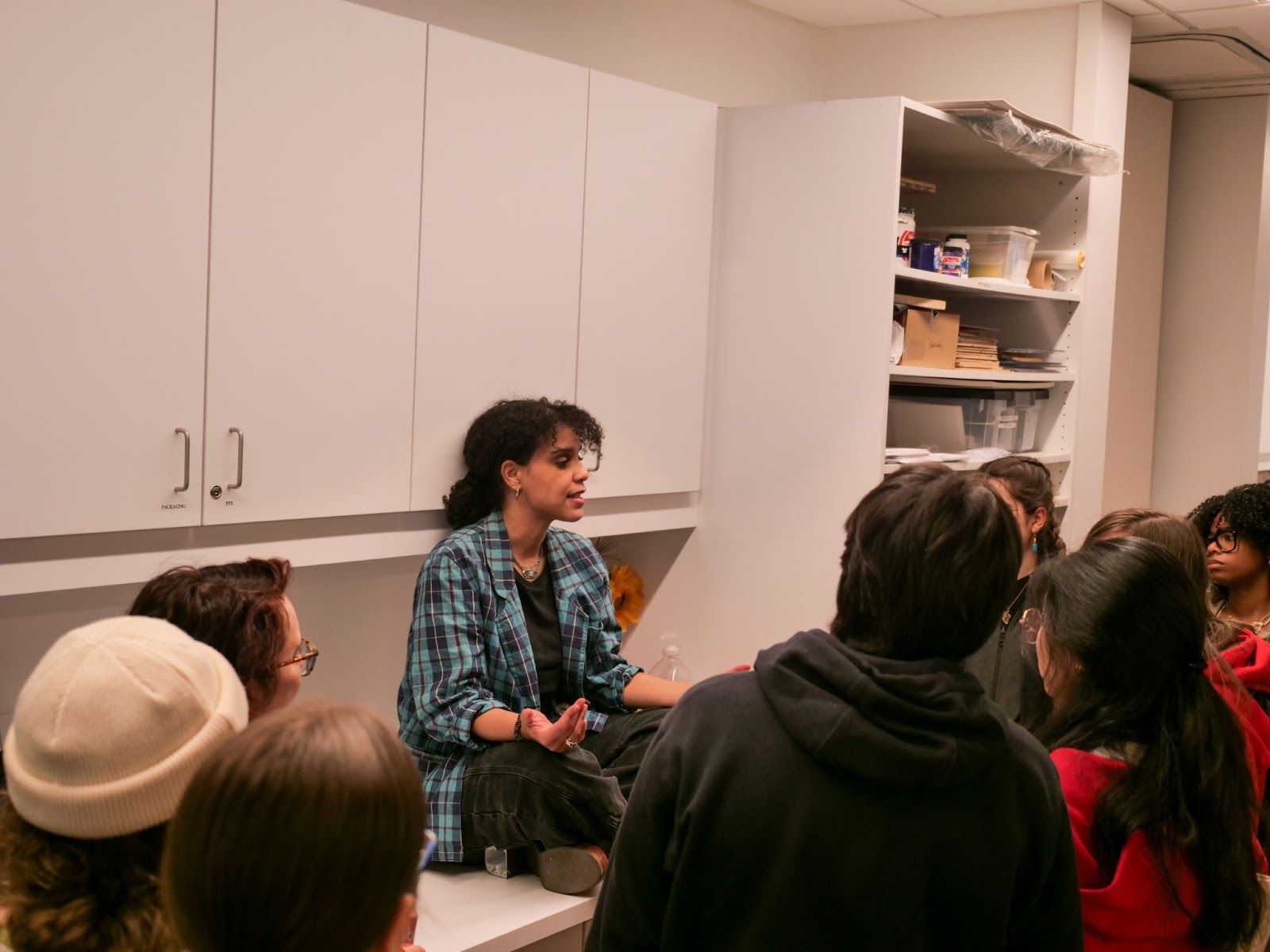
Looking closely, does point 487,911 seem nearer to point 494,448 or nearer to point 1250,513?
point 494,448

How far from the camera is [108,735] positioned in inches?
39.3

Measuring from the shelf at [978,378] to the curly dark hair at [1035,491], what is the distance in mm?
393

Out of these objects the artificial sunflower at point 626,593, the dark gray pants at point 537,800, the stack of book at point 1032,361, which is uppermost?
the stack of book at point 1032,361

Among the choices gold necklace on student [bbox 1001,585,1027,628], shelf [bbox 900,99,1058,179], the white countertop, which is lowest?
the white countertop

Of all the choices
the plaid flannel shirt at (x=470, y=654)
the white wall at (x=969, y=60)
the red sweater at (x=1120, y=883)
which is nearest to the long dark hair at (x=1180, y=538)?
the red sweater at (x=1120, y=883)

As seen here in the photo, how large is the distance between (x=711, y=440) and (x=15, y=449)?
65.8 inches

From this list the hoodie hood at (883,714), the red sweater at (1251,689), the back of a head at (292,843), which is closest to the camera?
the back of a head at (292,843)

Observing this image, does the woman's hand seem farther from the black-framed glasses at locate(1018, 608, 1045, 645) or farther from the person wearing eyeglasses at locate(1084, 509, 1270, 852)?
the person wearing eyeglasses at locate(1084, 509, 1270, 852)

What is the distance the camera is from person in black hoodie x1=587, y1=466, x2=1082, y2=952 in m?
1.15

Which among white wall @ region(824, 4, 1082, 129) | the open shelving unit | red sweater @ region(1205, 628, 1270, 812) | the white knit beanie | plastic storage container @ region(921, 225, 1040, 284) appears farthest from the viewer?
white wall @ region(824, 4, 1082, 129)

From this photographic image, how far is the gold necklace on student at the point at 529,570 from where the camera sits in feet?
8.12

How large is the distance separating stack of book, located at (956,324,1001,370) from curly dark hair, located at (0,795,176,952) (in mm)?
2497

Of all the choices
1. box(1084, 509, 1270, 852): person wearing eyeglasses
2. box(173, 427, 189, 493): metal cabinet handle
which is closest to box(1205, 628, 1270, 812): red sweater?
box(1084, 509, 1270, 852): person wearing eyeglasses

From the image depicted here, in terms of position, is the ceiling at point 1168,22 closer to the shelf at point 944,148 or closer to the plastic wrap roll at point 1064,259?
the shelf at point 944,148
